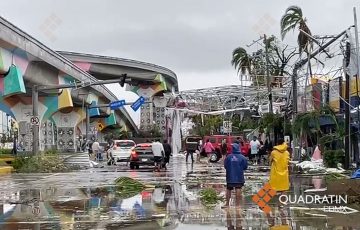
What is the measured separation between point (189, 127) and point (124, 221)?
85227 millimetres

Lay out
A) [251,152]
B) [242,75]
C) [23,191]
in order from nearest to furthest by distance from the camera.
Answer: [23,191]
[251,152]
[242,75]

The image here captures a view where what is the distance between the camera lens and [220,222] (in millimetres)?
11812

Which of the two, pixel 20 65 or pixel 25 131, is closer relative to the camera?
pixel 20 65

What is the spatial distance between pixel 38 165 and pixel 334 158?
1648 cm

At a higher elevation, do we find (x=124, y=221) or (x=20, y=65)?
(x=20, y=65)

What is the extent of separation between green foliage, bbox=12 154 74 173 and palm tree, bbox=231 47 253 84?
1323 inches

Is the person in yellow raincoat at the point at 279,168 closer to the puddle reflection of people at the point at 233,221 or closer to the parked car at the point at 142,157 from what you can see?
the puddle reflection of people at the point at 233,221

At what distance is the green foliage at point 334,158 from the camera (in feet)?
81.7

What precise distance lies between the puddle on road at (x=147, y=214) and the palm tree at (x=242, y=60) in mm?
47813

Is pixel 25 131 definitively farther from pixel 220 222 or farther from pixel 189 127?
pixel 189 127

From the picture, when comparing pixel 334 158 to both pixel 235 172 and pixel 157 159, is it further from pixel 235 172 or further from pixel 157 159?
pixel 235 172

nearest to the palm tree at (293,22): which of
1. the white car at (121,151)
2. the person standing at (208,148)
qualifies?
the person standing at (208,148)

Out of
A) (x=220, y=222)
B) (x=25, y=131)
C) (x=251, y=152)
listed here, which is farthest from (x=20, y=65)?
(x=220, y=222)

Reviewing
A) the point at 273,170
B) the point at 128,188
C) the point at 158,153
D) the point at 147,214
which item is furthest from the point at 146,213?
the point at 158,153
